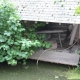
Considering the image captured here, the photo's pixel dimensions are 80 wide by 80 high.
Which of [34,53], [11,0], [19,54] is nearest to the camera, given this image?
[19,54]

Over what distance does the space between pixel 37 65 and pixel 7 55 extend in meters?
1.63

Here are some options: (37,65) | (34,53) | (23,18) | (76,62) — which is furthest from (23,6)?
(76,62)

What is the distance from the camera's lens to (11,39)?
713 centimetres

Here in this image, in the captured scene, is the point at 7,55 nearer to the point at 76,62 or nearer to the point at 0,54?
the point at 0,54

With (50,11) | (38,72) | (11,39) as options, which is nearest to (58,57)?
(38,72)

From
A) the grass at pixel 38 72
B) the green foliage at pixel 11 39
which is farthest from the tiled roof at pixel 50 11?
the grass at pixel 38 72

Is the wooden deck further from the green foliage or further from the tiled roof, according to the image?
the tiled roof

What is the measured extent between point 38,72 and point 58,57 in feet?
3.85

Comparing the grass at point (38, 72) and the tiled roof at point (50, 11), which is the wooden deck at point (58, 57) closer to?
the grass at point (38, 72)

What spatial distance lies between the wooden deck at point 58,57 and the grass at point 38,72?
34 centimetres

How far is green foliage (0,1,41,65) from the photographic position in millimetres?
6918

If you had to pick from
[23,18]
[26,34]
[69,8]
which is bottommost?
[26,34]

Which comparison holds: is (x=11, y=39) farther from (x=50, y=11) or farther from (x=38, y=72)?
(x=50, y=11)

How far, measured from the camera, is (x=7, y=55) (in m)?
7.11
